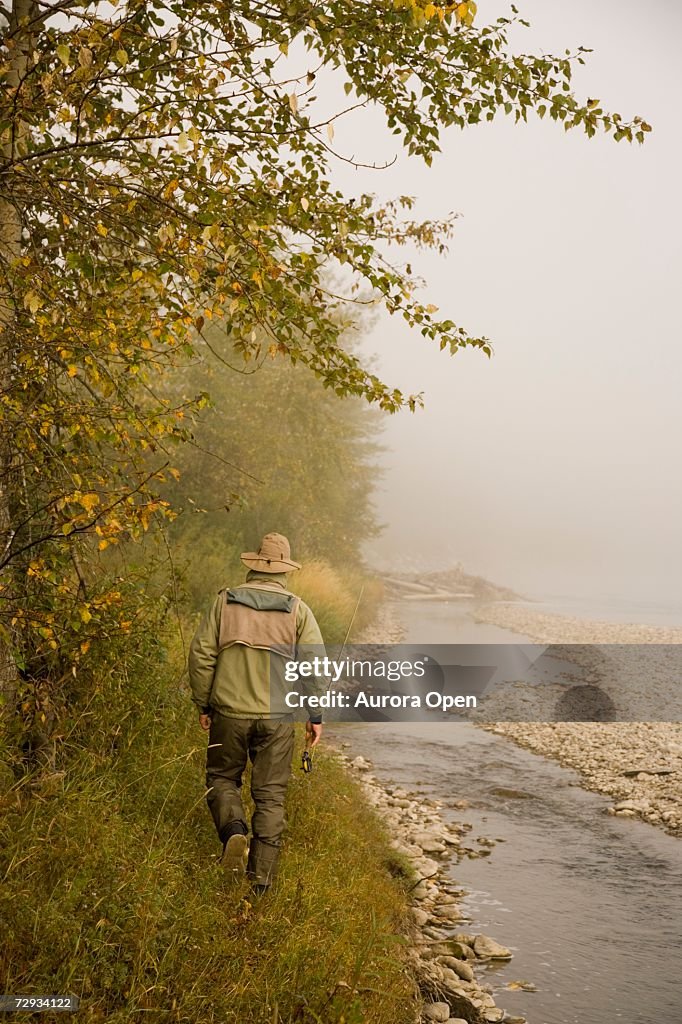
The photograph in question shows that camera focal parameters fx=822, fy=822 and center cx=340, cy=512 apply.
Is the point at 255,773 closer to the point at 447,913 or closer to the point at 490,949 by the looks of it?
the point at 490,949

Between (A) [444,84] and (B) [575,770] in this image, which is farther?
(B) [575,770]

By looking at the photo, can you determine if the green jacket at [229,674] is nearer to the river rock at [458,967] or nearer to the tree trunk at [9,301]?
the tree trunk at [9,301]

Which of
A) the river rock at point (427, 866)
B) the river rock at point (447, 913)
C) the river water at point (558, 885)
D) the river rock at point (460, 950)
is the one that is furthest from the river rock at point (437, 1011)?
the river rock at point (427, 866)

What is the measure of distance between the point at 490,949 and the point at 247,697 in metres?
3.02

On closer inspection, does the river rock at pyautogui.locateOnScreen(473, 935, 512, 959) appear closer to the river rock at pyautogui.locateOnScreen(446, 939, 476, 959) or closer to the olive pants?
the river rock at pyautogui.locateOnScreen(446, 939, 476, 959)

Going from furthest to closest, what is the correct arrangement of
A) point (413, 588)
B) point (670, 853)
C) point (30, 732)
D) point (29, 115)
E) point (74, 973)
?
1. point (413, 588)
2. point (670, 853)
3. point (30, 732)
4. point (29, 115)
5. point (74, 973)

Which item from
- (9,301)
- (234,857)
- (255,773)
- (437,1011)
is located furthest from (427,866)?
(9,301)

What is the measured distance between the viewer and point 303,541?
28703 mm

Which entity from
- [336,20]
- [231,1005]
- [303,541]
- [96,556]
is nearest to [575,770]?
[96,556]

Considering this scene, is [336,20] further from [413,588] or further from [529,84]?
[413,588]

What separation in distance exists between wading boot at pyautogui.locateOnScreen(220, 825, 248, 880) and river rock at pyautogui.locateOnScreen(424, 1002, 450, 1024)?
1.57 metres

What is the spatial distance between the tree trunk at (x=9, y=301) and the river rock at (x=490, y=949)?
13.9 feet

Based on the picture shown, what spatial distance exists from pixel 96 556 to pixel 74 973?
382 centimetres

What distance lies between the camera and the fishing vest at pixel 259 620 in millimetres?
6199
